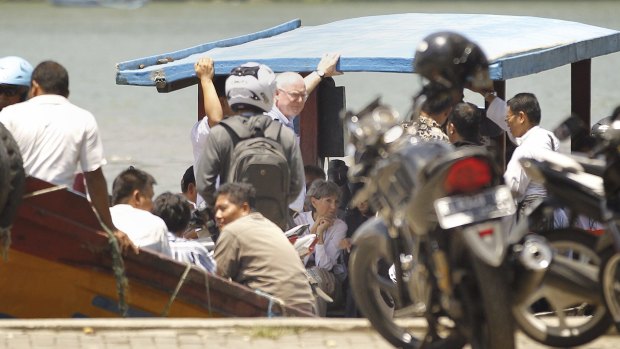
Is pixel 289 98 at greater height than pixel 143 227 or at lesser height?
greater

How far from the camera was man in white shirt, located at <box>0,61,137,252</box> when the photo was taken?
26.3 ft

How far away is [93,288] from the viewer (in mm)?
8211

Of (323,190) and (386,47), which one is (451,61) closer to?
(323,190)

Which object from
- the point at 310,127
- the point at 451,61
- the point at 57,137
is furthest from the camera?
the point at 310,127

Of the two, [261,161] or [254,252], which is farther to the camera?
[261,161]

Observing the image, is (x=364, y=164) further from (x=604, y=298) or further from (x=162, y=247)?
(x=162, y=247)

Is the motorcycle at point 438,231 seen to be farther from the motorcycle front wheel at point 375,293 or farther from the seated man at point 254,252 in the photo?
the seated man at point 254,252

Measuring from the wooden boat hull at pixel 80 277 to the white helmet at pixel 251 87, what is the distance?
1168 millimetres

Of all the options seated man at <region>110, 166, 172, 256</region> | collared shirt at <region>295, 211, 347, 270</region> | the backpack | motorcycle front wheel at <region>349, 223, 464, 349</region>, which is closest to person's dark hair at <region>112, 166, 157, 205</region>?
seated man at <region>110, 166, 172, 256</region>

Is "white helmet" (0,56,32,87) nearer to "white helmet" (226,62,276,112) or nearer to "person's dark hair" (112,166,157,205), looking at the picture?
"person's dark hair" (112,166,157,205)

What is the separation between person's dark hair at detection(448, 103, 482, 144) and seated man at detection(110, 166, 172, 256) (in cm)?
195

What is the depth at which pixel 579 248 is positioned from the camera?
6.55 meters

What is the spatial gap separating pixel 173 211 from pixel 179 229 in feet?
0.56

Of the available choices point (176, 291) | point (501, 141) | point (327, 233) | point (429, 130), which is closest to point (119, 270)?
point (176, 291)
